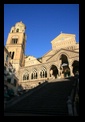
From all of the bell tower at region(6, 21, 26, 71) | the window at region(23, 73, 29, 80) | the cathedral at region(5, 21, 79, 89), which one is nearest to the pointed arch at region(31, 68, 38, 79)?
the cathedral at region(5, 21, 79, 89)

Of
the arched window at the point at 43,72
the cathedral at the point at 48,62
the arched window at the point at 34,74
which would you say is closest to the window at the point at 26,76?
the cathedral at the point at 48,62

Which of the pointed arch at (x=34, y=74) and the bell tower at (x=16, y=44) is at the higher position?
the bell tower at (x=16, y=44)

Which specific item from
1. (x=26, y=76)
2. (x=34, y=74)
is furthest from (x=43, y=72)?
(x=26, y=76)

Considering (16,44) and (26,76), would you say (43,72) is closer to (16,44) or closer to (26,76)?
(26,76)

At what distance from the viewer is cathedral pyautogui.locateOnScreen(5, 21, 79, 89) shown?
35316 mm

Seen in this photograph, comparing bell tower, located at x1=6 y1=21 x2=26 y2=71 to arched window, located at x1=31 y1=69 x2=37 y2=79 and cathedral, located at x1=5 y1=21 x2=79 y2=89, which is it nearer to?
cathedral, located at x1=5 y1=21 x2=79 y2=89

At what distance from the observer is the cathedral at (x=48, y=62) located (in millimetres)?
35316

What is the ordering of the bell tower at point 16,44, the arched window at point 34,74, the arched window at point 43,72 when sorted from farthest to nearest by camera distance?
the bell tower at point 16,44 < the arched window at point 34,74 < the arched window at point 43,72

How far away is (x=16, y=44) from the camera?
156 feet

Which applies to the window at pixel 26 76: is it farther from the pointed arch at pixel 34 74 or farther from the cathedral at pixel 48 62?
the pointed arch at pixel 34 74

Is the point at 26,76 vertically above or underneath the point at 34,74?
underneath

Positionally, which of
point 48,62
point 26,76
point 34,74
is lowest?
point 26,76

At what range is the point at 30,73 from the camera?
4012 cm

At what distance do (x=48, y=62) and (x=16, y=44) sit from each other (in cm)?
1561
